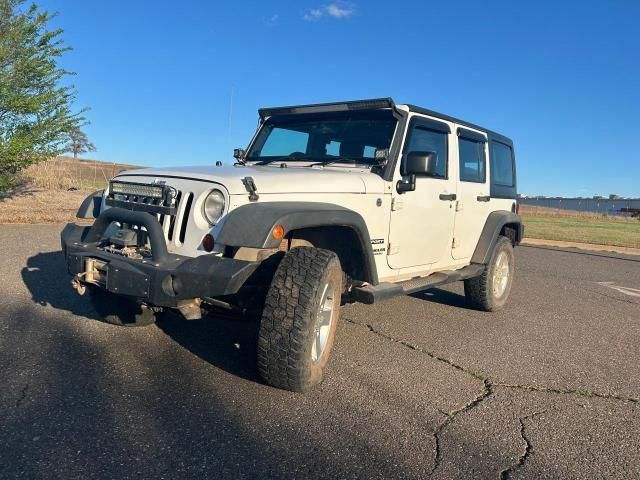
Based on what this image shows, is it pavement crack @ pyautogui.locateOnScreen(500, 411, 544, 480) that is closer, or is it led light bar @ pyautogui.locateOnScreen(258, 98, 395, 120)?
pavement crack @ pyautogui.locateOnScreen(500, 411, 544, 480)

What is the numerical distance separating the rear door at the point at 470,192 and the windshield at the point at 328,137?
1276 mm

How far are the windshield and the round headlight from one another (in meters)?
1.47

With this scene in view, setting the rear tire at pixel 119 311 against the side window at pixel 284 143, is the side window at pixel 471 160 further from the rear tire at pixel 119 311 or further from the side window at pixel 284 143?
the rear tire at pixel 119 311

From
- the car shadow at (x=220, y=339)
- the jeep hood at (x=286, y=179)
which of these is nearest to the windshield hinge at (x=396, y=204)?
the jeep hood at (x=286, y=179)

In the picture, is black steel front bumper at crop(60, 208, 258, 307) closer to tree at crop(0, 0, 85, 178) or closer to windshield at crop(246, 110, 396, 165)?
windshield at crop(246, 110, 396, 165)

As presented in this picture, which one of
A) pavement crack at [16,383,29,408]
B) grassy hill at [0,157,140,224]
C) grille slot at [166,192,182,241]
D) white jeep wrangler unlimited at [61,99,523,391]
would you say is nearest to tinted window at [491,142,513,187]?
white jeep wrangler unlimited at [61,99,523,391]

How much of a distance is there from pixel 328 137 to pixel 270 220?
1940 mm

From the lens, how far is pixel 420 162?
4.18m

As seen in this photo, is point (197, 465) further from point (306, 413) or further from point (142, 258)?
point (142, 258)

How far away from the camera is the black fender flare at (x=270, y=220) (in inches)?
117

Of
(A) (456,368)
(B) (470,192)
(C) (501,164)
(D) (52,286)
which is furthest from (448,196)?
(D) (52,286)

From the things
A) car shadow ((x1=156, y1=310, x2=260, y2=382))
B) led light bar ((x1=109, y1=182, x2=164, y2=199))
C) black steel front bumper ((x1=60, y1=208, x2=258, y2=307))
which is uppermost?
led light bar ((x1=109, y1=182, x2=164, y2=199))

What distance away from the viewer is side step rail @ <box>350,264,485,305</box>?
3955 mm

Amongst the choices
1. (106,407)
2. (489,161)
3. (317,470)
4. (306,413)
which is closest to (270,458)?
(317,470)
